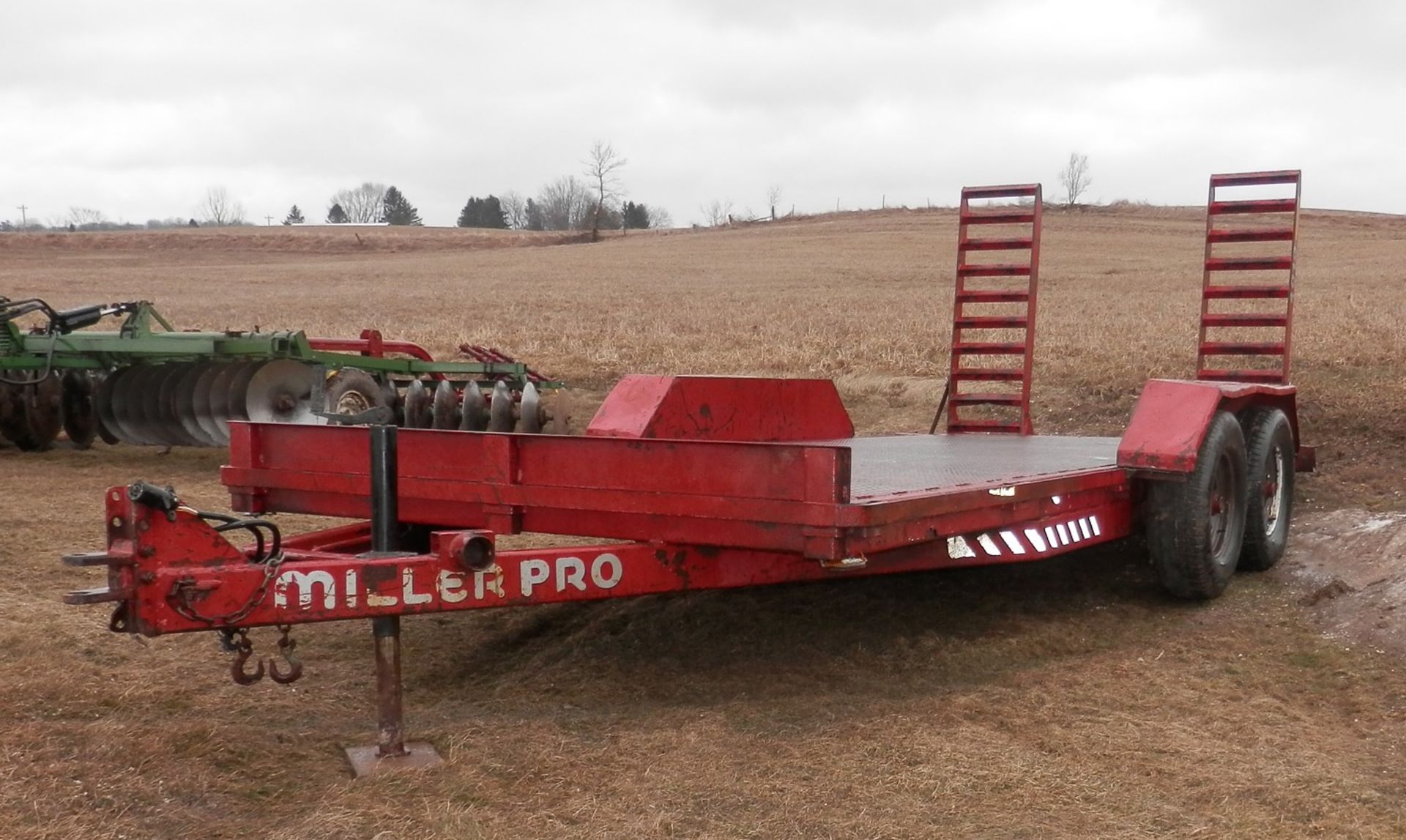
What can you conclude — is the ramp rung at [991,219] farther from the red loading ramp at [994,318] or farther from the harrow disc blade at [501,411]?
the harrow disc blade at [501,411]

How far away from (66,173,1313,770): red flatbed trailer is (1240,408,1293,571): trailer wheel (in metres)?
0.03

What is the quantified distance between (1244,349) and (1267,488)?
2.37 m

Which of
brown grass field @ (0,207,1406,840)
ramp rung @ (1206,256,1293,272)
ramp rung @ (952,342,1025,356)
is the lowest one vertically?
brown grass field @ (0,207,1406,840)

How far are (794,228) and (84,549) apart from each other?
48770 millimetres

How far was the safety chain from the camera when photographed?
3342 millimetres

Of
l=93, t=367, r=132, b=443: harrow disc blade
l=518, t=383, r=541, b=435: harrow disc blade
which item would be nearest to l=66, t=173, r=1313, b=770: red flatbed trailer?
l=518, t=383, r=541, b=435: harrow disc blade

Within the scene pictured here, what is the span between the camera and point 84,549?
654cm

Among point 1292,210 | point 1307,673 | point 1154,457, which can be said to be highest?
point 1292,210

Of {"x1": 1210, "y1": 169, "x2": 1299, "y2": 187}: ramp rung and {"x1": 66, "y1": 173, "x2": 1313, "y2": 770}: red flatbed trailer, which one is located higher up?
{"x1": 1210, "y1": 169, "x2": 1299, "y2": 187}: ramp rung

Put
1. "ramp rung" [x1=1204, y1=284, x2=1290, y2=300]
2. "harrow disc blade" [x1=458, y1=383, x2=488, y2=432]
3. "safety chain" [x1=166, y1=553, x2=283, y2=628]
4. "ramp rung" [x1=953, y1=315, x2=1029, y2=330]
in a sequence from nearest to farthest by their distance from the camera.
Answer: "safety chain" [x1=166, y1=553, x2=283, y2=628], "ramp rung" [x1=1204, y1=284, x2=1290, y2=300], "ramp rung" [x1=953, y1=315, x2=1029, y2=330], "harrow disc blade" [x1=458, y1=383, x2=488, y2=432]

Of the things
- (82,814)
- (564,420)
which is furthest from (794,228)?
(82,814)

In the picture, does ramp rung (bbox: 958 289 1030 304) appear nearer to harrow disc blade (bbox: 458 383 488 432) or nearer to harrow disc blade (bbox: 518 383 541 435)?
harrow disc blade (bbox: 518 383 541 435)

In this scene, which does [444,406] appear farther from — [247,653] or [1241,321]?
[247,653]

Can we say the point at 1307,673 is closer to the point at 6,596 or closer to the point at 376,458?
the point at 376,458
